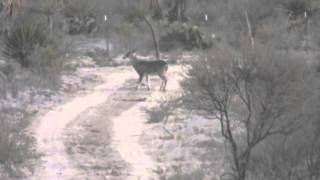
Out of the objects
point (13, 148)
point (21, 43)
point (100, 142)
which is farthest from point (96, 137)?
point (21, 43)

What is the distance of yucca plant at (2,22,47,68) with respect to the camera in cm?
2366

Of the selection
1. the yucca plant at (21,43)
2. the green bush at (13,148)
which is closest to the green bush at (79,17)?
the yucca plant at (21,43)

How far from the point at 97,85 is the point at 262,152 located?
13.0 meters

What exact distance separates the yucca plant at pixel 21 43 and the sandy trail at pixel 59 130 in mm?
2691

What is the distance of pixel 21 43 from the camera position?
23.8 metres

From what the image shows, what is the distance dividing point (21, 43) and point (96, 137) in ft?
30.7

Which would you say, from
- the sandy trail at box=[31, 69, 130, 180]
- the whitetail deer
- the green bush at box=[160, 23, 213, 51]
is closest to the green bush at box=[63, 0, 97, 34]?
the green bush at box=[160, 23, 213, 51]

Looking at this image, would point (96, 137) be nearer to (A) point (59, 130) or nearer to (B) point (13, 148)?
(A) point (59, 130)

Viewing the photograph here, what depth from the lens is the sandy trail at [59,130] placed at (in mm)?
12641

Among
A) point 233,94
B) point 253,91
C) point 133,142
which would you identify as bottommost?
point 133,142

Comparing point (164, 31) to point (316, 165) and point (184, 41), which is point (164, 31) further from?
point (316, 165)

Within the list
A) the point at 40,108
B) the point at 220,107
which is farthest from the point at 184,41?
the point at 220,107

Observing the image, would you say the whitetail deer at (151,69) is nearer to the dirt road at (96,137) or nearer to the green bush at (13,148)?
the dirt road at (96,137)

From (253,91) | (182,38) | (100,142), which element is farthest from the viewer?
(182,38)
